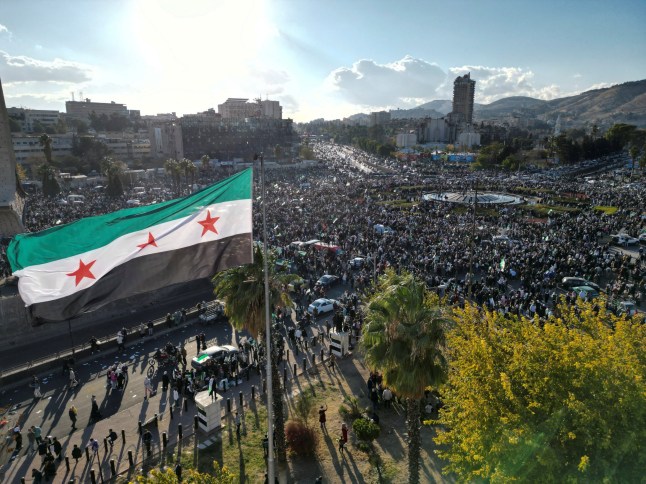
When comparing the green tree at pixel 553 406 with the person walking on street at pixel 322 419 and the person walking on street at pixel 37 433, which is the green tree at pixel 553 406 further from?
the person walking on street at pixel 37 433

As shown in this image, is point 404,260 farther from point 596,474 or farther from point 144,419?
point 596,474

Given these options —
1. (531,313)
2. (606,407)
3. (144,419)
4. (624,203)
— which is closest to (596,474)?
(606,407)

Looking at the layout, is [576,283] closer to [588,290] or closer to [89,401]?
[588,290]

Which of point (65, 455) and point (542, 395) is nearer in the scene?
point (542, 395)

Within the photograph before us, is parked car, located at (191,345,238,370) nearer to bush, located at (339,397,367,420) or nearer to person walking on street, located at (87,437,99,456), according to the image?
person walking on street, located at (87,437,99,456)

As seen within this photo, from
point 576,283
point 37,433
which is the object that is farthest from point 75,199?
point 576,283

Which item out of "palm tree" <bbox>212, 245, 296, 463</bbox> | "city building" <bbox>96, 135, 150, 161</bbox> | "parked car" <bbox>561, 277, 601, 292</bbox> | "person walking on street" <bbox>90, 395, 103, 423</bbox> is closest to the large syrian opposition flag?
"palm tree" <bbox>212, 245, 296, 463</bbox>
